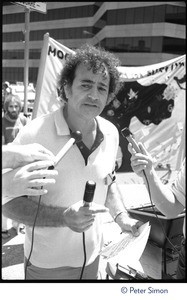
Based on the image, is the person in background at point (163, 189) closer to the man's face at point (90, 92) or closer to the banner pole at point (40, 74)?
the man's face at point (90, 92)

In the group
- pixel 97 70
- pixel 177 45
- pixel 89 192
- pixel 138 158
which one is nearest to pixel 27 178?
pixel 89 192

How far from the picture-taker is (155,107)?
127 inches

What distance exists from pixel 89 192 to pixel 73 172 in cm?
31

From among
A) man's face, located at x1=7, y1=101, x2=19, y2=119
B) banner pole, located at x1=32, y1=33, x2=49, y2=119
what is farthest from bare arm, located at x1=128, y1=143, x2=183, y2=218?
man's face, located at x1=7, y1=101, x2=19, y2=119

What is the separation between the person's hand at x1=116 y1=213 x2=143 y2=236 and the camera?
105 centimetres

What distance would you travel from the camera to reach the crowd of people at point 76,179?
1.01 m

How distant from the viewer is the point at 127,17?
52.2 inches

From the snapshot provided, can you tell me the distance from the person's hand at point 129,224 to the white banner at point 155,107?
6.12 ft

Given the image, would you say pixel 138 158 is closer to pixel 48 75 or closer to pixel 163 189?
pixel 163 189

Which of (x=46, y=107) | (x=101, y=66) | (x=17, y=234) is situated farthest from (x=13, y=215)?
(x=17, y=234)

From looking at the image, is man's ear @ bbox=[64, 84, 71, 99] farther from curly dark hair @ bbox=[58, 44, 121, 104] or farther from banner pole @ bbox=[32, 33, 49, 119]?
banner pole @ bbox=[32, 33, 49, 119]

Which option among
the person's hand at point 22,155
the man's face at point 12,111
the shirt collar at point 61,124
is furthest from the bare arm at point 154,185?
the man's face at point 12,111
